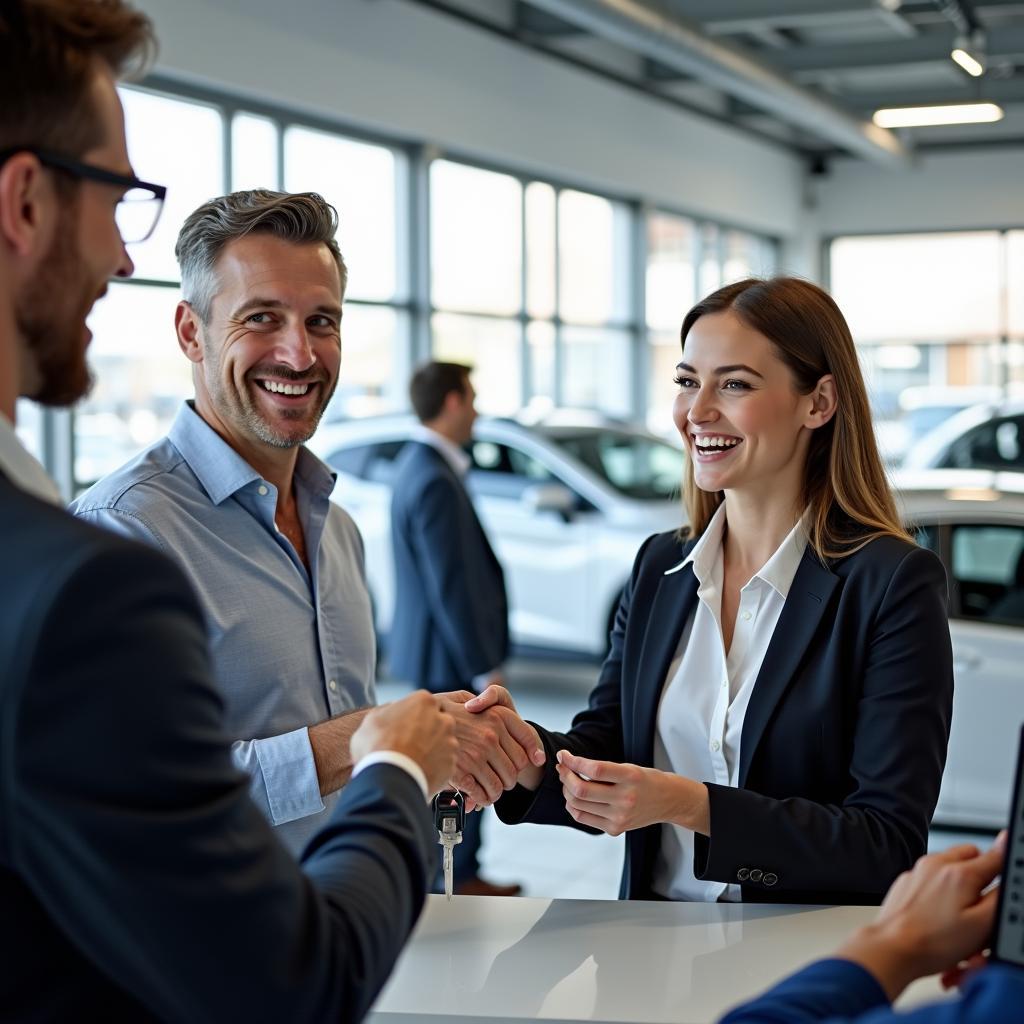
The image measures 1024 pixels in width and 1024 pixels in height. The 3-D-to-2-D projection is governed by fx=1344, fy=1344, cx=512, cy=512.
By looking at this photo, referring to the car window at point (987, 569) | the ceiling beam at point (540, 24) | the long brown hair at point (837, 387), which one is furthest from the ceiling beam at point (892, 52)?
the long brown hair at point (837, 387)

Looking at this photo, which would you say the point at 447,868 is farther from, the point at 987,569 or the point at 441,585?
the point at 987,569

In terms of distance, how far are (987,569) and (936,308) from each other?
12.4 m

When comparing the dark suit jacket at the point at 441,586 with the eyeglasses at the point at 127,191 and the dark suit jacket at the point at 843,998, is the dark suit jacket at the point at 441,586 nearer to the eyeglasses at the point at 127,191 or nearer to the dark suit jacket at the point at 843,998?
the eyeglasses at the point at 127,191

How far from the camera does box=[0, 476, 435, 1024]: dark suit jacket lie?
0.93m

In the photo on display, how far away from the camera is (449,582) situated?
468 cm

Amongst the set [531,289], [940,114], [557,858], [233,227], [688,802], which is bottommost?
[557,858]

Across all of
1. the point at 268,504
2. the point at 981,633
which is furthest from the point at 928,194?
the point at 268,504

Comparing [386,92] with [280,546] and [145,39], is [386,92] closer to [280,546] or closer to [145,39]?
[280,546]

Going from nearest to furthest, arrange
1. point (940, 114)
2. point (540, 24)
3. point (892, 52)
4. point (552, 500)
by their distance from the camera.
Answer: point (552, 500)
point (940, 114)
point (540, 24)
point (892, 52)

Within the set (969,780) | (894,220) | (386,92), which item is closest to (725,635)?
(969,780)

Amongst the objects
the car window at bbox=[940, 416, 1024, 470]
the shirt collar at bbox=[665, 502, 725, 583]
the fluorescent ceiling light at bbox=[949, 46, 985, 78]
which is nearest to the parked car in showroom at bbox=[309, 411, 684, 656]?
the car window at bbox=[940, 416, 1024, 470]

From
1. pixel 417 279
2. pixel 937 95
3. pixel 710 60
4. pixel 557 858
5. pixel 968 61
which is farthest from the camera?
pixel 937 95

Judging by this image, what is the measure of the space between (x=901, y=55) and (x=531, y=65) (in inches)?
120

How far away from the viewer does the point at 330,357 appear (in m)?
2.35
